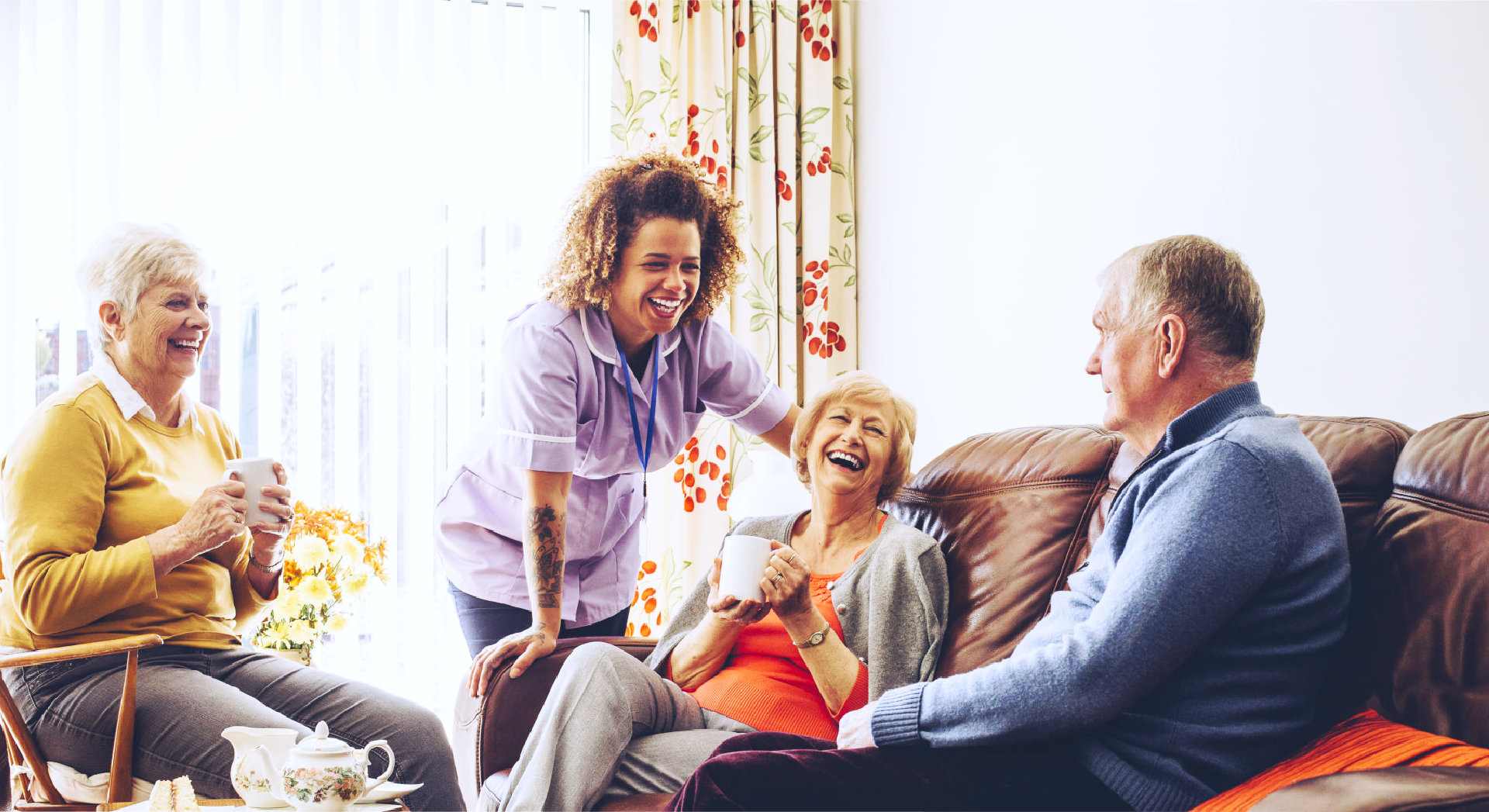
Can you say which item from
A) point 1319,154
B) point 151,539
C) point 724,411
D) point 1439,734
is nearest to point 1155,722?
point 1439,734

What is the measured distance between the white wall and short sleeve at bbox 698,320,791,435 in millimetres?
660

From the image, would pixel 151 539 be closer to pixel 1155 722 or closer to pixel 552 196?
pixel 1155 722

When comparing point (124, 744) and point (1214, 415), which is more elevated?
point (1214, 415)

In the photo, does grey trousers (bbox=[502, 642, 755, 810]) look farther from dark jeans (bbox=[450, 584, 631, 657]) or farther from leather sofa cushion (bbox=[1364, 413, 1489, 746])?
leather sofa cushion (bbox=[1364, 413, 1489, 746])

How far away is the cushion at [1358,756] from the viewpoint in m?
1.01

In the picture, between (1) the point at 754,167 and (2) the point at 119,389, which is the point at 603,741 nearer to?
(2) the point at 119,389

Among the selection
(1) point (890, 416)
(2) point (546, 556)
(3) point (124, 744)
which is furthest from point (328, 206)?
(1) point (890, 416)

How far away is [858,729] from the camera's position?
4.25 ft

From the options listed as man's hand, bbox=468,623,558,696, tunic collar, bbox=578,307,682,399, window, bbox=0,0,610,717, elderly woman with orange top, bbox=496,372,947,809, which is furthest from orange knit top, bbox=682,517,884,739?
window, bbox=0,0,610,717

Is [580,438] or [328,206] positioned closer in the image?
[580,438]

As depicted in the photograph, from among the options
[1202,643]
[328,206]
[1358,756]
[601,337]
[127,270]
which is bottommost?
[1358,756]

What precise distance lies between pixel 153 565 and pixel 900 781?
1348 mm

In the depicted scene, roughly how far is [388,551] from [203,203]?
1174 mm

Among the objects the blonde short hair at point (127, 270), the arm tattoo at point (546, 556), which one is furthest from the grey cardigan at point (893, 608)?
the blonde short hair at point (127, 270)
